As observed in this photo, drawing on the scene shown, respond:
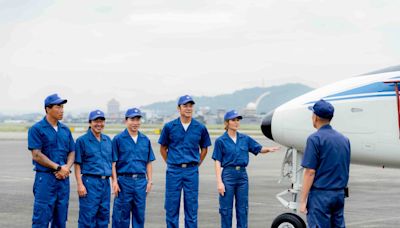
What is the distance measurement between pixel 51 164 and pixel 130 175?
4.19 feet

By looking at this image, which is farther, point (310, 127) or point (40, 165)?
point (310, 127)

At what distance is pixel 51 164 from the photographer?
28.1 feet

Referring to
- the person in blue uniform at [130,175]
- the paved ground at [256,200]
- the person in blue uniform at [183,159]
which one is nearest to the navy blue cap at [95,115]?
the person in blue uniform at [130,175]

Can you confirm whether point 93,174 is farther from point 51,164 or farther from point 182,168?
point 182,168

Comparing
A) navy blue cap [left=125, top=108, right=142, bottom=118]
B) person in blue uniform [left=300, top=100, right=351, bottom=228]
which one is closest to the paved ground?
navy blue cap [left=125, top=108, right=142, bottom=118]

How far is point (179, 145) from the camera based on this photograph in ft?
32.2

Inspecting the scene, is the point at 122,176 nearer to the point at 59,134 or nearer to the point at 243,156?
the point at 59,134

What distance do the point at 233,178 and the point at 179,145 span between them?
894mm

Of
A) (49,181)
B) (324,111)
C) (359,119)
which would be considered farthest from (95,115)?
(359,119)

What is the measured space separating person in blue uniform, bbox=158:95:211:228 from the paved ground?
7.72 ft

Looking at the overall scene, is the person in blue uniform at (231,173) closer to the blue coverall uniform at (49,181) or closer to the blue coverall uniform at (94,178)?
the blue coverall uniform at (94,178)

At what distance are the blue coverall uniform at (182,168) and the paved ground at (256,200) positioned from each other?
2347 mm

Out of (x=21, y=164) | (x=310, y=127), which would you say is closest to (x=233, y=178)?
(x=310, y=127)

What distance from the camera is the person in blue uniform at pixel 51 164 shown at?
28.2 feet
